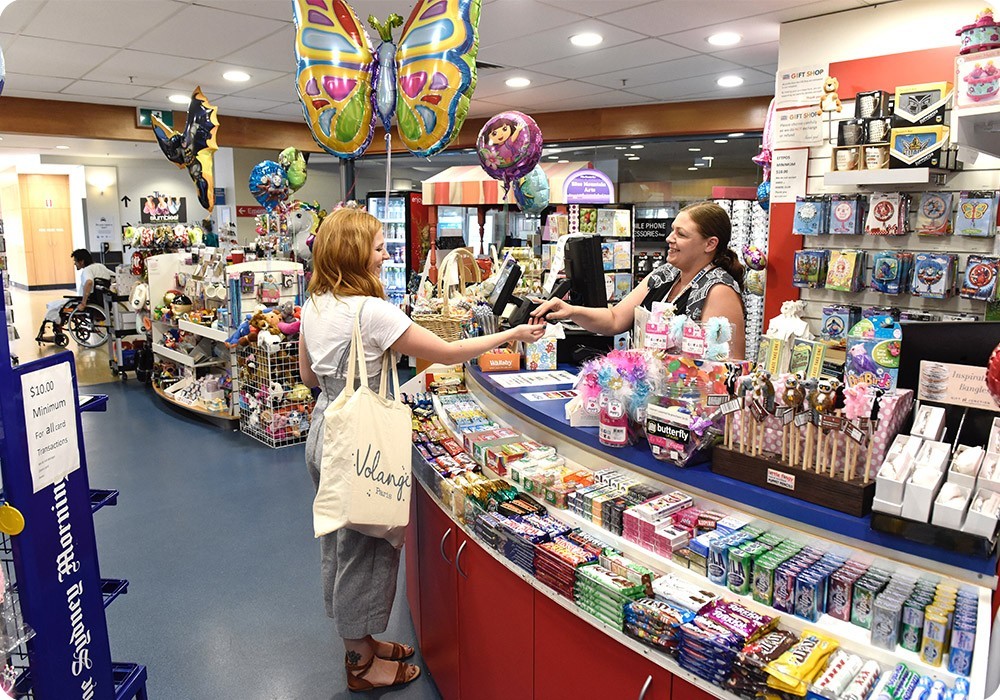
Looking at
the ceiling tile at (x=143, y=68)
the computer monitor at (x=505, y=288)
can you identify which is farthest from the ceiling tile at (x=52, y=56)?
the computer monitor at (x=505, y=288)

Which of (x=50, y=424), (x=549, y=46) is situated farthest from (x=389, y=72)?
(x=549, y=46)

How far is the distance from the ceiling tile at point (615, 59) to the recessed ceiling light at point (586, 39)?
24 centimetres

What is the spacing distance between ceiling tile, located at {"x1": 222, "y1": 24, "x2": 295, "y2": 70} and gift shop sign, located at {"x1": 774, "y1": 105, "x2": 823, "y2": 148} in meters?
3.87

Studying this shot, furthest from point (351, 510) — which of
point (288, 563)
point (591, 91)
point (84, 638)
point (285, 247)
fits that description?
point (591, 91)

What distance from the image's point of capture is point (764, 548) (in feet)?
5.69

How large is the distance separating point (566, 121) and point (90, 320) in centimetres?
746

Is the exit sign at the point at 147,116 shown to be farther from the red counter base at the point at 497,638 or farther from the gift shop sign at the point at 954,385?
the gift shop sign at the point at 954,385

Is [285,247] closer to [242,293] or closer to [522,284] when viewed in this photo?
[242,293]

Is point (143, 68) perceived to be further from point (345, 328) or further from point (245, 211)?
point (245, 211)

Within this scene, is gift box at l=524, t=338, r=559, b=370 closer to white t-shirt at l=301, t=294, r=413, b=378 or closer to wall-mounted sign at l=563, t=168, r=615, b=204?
white t-shirt at l=301, t=294, r=413, b=378

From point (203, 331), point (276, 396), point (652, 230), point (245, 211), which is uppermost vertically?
point (245, 211)

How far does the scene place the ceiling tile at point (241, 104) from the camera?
28.6 feet

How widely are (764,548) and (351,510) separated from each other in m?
1.35

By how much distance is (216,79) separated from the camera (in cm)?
752
